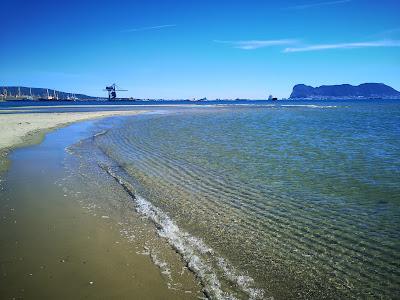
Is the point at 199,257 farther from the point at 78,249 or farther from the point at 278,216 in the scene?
the point at 278,216

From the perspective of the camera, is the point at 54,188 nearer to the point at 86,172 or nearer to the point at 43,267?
the point at 86,172

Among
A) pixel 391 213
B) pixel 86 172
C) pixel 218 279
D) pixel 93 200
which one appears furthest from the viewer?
pixel 86 172

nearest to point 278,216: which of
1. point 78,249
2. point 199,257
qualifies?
point 199,257

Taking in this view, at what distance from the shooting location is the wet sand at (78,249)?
5543 mm

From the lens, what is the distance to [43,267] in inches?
244

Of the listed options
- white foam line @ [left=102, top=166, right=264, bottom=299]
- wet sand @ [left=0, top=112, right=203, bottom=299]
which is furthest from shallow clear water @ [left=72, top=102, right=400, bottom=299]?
wet sand @ [left=0, top=112, right=203, bottom=299]

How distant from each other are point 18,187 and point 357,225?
11497 millimetres

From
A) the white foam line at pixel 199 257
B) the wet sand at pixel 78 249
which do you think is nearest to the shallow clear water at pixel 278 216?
the white foam line at pixel 199 257

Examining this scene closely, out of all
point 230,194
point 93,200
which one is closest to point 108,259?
point 93,200

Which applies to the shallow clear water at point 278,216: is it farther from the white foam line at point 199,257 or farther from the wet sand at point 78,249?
the wet sand at point 78,249

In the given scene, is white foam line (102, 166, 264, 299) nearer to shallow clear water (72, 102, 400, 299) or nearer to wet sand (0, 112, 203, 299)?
shallow clear water (72, 102, 400, 299)

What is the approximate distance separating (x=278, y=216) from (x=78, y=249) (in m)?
5.46

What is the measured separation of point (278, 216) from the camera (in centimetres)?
923

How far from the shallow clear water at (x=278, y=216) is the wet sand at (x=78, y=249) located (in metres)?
0.68
